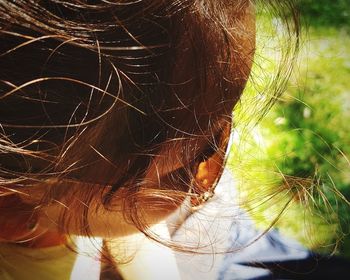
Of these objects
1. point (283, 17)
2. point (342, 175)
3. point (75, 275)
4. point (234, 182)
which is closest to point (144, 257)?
point (75, 275)

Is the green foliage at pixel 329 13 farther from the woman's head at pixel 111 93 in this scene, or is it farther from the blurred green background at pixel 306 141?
the woman's head at pixel 111 93

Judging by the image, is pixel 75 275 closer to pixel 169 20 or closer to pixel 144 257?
pixel 144 257

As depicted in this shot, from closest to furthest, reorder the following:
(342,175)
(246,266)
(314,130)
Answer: (246,266) < (342,175) < (314,130)

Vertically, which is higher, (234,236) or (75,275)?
(234,236)

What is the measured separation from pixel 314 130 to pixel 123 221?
1422 mm

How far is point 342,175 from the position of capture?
1709 mm

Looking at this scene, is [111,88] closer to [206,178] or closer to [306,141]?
[206,178]

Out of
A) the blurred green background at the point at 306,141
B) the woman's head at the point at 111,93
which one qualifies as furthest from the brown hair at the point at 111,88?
the blurred green background at the point at 306,141

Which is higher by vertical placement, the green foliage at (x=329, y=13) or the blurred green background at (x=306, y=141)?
the green foliage at (x=329, y=13)

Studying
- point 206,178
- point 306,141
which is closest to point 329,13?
point 306,141

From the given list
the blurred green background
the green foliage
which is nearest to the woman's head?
the blurred green background

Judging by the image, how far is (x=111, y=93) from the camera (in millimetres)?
500

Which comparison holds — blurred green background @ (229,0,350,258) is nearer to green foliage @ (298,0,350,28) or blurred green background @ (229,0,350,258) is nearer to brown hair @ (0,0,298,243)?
green foliage @ (298,0,350,28)

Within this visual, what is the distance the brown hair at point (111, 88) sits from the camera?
1.47 feet
